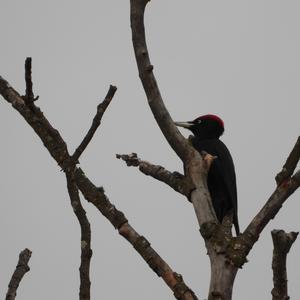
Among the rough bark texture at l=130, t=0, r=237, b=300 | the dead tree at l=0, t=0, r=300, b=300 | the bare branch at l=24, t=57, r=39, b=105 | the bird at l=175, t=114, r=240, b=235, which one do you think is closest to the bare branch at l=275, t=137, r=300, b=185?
the dead tree at l=0, t=0, r=300, b=300

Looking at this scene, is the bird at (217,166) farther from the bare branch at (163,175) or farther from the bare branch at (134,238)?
the bare branch at (134,238)

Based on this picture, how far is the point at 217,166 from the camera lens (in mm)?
6332

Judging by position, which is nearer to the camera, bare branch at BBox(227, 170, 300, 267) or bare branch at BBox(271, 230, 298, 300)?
bare branch at BBox(271, 230, 298, 300)

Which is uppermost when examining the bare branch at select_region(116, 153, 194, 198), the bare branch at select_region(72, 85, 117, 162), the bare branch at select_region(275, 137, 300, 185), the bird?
the bird

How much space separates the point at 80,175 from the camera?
9.27ft

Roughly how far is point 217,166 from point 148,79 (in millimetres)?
3110

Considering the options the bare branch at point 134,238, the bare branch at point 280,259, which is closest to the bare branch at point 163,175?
the bare branch at point 134,238

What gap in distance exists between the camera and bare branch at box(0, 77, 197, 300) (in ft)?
8.71

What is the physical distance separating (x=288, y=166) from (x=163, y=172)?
1175mm

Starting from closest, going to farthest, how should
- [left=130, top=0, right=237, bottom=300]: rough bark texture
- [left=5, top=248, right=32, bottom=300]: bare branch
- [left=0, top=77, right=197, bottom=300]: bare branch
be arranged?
[left=5, top=248, right=32, bottom=300]: bare branch → [left=0, top=77, right=197, bottom=300]: bare branch → [left=130, top=0, right=237, bottom=300]: rough bark texture

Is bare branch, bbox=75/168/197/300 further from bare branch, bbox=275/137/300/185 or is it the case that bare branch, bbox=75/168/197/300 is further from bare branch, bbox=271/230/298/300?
bare branch, bbox=275/137/300/185

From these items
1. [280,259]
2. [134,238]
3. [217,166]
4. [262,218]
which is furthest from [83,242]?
[217,166]

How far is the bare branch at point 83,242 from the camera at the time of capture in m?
2.29

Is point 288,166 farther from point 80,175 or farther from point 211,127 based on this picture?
point 211,127
